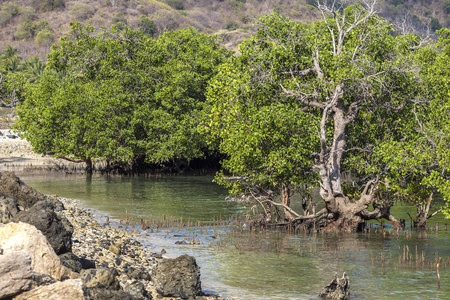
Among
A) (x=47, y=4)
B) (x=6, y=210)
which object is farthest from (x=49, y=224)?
(x=47, y=4)

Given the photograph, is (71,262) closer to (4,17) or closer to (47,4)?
(4,17)

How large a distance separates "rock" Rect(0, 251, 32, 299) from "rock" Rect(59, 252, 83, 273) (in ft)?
15.7

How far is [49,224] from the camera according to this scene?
14.2 m

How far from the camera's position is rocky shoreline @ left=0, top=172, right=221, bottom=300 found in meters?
8.89

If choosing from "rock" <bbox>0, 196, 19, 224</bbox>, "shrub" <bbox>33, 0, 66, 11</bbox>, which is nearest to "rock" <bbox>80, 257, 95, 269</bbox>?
"rock" <bbox>0, 196, 19, 224</bbox>

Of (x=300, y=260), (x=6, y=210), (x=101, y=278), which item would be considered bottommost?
(x=300, y=260)

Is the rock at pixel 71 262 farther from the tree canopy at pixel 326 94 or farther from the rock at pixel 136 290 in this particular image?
the tree canopy at pixel 326 94

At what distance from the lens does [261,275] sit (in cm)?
1831

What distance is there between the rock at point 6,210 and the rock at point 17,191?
3926mm

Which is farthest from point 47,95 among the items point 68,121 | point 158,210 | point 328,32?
point 328,32

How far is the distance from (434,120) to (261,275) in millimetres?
12357

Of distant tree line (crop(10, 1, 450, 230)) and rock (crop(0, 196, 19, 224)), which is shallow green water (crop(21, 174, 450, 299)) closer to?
distant tree line (crop(10, 1, 450, 230))

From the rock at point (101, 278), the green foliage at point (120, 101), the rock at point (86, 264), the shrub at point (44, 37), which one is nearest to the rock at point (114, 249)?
the rock at point (86, 264)

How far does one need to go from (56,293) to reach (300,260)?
42.9 feet
